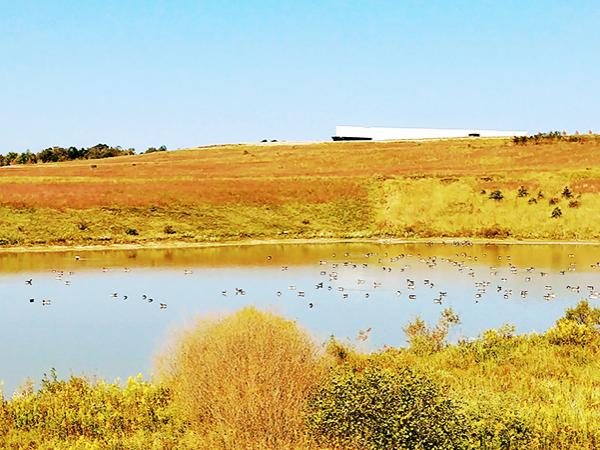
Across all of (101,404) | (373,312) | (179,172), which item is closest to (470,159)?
(179,172)

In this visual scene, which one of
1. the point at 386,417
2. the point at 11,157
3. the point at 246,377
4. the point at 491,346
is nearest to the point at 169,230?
the point at 491,346

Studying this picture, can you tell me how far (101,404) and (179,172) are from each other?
87023 mm

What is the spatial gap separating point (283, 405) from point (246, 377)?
3.25 feet

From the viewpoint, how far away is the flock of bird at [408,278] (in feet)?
123

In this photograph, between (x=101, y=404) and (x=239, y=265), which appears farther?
(x=239, y=265)

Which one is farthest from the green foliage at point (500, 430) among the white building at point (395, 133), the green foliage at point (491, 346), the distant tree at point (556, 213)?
the white building at point (395, 133)

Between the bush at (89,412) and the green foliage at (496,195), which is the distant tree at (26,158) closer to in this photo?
the green foliage at (496,195)

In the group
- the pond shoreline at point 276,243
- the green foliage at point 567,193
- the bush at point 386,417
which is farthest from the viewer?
the green foliage at point 567,193

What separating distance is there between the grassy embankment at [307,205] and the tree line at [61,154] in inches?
3426

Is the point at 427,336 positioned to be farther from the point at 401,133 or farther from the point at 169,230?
the point at 401,133

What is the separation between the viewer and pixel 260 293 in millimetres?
38625

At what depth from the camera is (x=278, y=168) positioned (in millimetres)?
105500

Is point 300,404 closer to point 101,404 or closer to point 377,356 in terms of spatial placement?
point 101,404

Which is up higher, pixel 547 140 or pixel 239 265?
pixel 547 140
